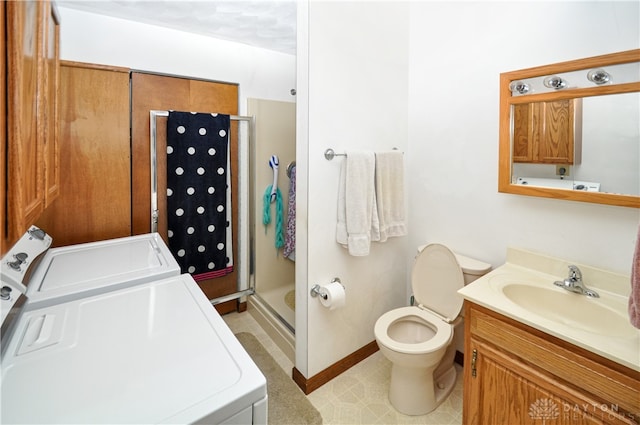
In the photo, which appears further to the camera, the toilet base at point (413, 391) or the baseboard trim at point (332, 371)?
the baseboard trim at point (332, 371)

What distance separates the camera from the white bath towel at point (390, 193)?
1920 millimetres

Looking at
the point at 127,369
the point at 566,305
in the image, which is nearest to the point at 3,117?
the point at 127,369

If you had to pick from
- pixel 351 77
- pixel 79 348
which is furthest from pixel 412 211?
pixel 79 348

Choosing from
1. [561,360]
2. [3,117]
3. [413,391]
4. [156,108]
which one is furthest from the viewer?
[156,108]

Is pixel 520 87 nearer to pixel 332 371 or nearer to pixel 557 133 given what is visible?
pixel 557 133

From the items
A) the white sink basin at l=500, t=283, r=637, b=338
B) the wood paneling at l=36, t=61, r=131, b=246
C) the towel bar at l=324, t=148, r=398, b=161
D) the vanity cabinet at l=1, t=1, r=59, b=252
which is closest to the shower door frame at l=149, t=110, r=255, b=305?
the wood paneling at l=36, t=61, r=131, b=246

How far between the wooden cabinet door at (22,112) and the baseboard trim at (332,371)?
161 cm

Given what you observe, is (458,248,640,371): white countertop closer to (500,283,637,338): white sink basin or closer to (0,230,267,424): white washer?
(500,283,637,338): white sink basin

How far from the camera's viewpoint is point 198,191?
2.32 metres

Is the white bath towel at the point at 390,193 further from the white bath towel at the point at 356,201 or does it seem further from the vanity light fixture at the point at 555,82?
the vanity light fixture at the point at 555,82

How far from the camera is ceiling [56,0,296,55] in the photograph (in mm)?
1907

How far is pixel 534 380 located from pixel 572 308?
0.43 meters

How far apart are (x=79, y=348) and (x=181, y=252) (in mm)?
1461

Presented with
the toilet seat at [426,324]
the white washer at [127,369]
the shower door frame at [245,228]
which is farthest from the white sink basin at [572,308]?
the shower door frame at [245,228]
